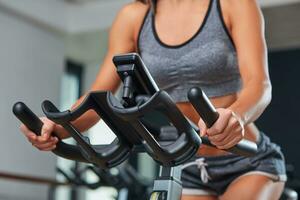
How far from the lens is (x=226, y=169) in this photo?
1.55m

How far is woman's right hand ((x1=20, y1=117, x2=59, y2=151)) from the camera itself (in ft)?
4.17

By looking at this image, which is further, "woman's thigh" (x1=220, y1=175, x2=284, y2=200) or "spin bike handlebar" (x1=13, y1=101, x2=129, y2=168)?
"woman's thigh" (x1=220, y1=175, x2=284, y2=200)

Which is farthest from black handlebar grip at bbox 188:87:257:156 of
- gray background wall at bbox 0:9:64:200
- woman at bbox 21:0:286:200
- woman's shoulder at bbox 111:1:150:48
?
gray background wall at bbox 0:9:64:200

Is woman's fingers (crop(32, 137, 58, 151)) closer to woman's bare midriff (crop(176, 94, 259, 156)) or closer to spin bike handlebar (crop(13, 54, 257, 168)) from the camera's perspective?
spin bike handlebar (crop(13, 54, 257, 168))

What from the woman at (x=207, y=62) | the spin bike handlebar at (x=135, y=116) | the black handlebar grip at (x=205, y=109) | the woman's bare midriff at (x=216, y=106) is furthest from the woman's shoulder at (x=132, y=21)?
the black handlebar grip at (x=205, y=109)

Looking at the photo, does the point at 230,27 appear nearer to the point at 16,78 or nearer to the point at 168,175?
the point at 168,175

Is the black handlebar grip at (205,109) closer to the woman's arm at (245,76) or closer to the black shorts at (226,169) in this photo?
the woman's arm at (245,76)

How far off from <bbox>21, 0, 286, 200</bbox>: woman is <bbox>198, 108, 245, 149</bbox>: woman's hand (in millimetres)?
342

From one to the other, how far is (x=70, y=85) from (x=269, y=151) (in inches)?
173

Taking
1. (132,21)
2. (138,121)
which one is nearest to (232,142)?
(138,121)

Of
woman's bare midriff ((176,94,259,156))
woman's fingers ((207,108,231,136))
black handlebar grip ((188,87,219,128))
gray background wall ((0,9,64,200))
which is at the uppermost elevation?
black handlebar grip ((188,87,219,128))

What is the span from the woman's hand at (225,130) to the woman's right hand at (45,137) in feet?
1.40

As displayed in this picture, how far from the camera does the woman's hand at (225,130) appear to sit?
97cm

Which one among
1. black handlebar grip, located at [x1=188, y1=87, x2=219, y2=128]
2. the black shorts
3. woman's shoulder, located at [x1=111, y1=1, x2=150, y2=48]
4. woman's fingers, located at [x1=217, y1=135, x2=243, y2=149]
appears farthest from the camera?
woman's shoulder, located at [x1=111, y1=1, x2=150, y2=48]
